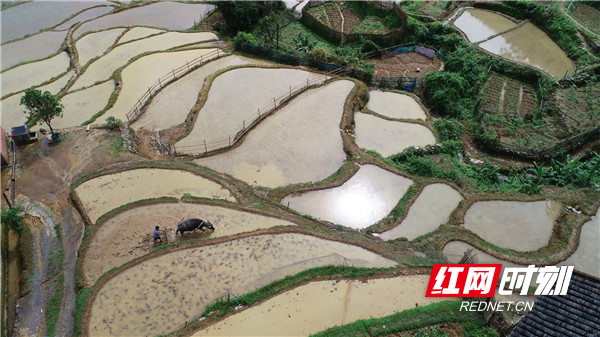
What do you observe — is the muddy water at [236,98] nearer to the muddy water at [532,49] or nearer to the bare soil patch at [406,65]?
the bare soil patch at [406,65]

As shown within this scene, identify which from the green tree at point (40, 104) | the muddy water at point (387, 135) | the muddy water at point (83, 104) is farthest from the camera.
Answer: the muddy water at point (83, 104)

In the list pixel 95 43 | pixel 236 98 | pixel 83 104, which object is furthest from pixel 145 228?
pixel 95 43

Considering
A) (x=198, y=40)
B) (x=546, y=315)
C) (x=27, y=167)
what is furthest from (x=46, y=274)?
(x=198, y=40)

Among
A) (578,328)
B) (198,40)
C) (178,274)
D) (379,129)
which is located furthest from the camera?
(198,40)

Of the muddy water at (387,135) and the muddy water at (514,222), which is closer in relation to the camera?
the muddy water at (514,222)

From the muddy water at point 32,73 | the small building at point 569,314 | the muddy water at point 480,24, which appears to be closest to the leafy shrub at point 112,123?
the muddy water at point 32,73

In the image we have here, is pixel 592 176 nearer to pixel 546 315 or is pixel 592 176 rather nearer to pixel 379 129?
pixel 379 129
